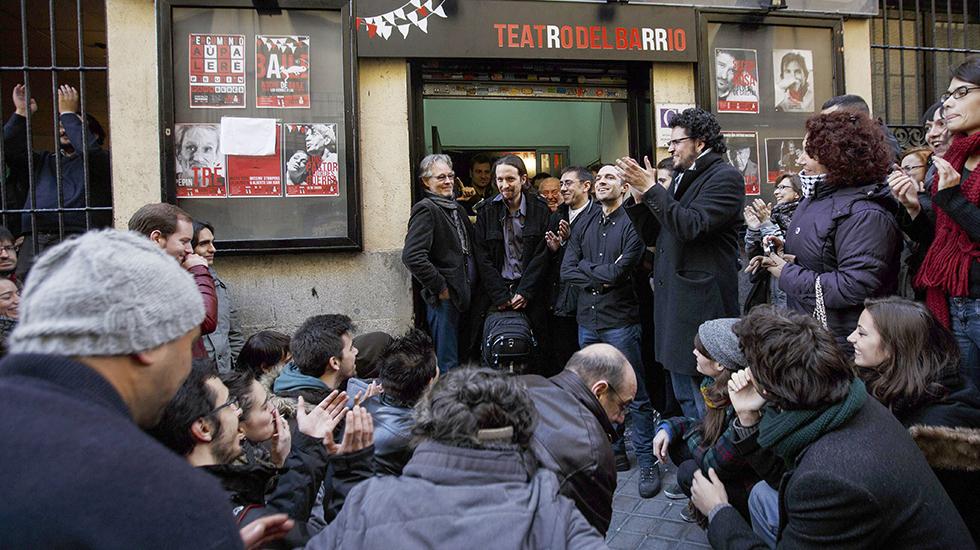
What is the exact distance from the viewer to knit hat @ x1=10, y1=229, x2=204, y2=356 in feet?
3.92

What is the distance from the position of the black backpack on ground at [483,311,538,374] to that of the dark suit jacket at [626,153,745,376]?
3.86 feet

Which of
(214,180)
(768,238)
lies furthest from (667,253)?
(214,180)

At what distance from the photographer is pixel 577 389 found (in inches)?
99.1

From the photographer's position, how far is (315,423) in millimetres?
2666

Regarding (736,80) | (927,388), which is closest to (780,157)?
(736,80)

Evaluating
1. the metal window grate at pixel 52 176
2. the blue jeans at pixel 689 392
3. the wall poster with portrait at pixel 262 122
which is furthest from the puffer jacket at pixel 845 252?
the metal window grate at pixel 52 176

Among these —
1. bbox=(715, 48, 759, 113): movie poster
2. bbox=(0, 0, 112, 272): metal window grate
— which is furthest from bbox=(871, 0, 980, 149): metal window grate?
bbox=(0, 0, 112, 272): metal window grate

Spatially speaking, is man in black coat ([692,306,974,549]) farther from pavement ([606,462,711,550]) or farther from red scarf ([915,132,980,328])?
red scarf ([915,132,980,328])

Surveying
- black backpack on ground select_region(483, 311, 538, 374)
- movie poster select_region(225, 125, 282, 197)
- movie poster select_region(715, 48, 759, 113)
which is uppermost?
movie poster select_region(715, 48, 759, 113)

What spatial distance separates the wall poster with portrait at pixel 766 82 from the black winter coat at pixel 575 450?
14.5 feet

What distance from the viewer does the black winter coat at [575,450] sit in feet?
7.14

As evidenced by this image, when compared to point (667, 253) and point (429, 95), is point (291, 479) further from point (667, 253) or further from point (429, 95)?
point (429, 95)

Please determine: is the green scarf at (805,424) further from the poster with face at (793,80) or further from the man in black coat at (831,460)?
the poster with face at (793,80)

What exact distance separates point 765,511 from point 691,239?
1.67 metres
